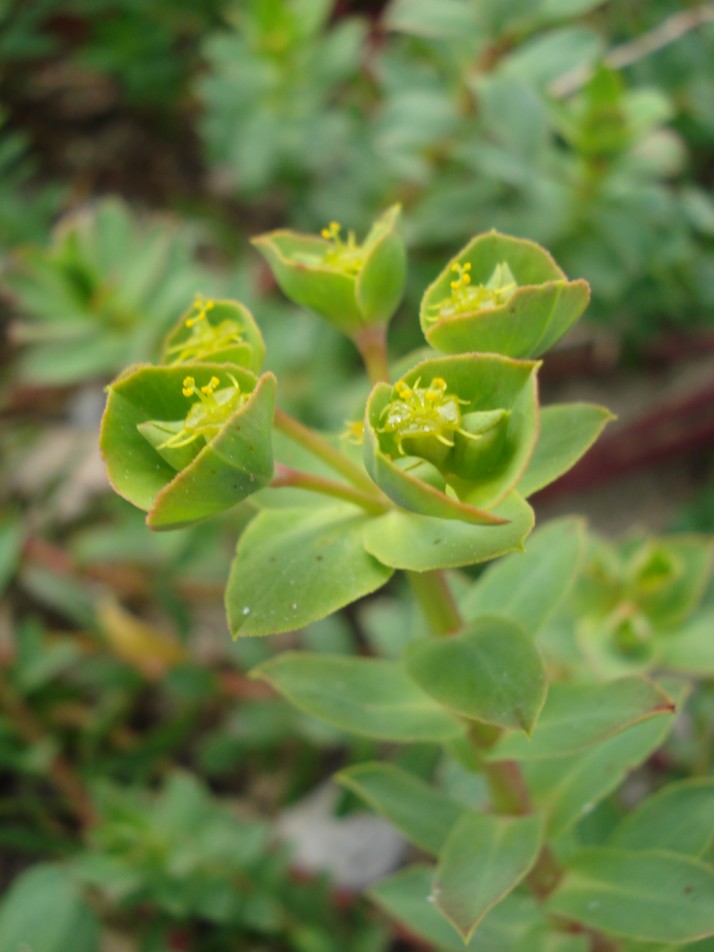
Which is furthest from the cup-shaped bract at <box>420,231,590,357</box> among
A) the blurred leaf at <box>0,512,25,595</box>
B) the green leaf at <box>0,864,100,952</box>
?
the green leaf at <box>0,864,100,952</box>

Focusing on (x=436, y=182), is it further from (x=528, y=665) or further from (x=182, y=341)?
(x=528, y=665)

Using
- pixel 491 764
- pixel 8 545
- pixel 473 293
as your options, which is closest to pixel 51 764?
pixel 8 545

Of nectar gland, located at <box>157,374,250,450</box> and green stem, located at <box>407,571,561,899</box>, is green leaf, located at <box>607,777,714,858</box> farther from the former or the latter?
nectar gland, located at <box>157,374,250,450</box>

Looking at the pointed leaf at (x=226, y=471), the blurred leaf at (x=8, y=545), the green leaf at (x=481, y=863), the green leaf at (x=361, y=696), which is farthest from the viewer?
the blurred leaf at (x=8, y=545)

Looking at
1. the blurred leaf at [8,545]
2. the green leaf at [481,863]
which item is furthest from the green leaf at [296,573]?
the blurred leaf at [8,545]

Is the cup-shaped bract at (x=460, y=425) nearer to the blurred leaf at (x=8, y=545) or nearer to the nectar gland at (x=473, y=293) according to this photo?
the nectar gland at (x=473, y=293)

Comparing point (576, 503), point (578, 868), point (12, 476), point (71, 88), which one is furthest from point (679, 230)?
point (71, 88)

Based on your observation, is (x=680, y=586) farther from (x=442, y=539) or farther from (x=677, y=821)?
(x=442, y=539)
